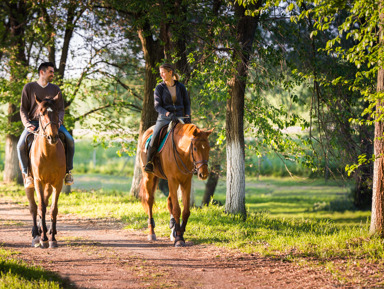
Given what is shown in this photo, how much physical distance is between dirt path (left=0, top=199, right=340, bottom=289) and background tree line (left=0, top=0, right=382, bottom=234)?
7.30 feet

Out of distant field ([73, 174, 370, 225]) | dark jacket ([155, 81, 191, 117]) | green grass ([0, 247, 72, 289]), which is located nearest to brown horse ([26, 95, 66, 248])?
green grass ([0, 247, 72, 289])

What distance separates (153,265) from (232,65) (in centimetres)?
575

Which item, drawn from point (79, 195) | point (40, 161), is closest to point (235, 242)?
point (40, 161)

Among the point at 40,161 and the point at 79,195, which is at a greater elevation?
the point at 40,161

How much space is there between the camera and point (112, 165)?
134 ft

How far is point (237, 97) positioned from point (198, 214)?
326 centimetres

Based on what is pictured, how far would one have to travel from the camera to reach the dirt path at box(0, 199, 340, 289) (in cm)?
608

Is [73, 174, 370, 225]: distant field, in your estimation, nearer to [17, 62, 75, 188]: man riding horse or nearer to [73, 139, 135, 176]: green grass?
[73, 139, 135, 176]: green grass

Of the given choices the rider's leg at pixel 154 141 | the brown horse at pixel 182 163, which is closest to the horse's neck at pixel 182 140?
the brown horse at pixel 182 163

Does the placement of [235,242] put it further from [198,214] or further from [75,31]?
[75,31]

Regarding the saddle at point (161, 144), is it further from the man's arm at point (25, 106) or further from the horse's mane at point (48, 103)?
the man's arm at point (25, 106)

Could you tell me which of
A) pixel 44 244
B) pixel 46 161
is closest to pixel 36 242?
pixel 44 244

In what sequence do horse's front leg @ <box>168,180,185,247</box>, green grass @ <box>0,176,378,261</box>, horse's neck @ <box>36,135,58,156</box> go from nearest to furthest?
1. green grass @ <box>0,176,378,261</box>
2. horse's neck @ <box>36,135,58,156</box>
3. horse's front leg @ <box>168,180,185,247</box>

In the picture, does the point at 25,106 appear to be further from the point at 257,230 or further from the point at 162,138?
the point at 257,230
